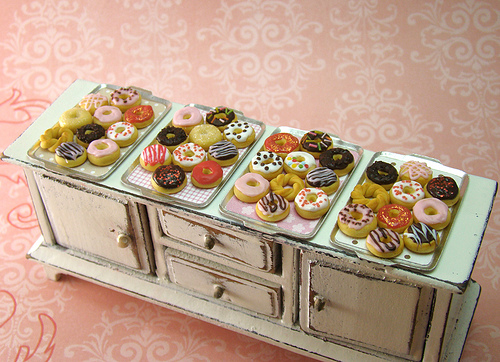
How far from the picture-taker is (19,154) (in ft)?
5.68

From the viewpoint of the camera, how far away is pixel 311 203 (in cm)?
152

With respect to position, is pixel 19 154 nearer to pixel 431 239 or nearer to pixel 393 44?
pixel 431 239

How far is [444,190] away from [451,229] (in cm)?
10

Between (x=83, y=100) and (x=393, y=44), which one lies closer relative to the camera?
(x=83, y=100)

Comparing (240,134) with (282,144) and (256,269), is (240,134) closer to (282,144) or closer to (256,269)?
(282,144)

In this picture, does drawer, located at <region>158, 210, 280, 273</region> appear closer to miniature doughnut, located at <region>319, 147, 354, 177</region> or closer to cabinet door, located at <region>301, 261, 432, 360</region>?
cabinet door, located at <region>301, 261, 432, 360</region>

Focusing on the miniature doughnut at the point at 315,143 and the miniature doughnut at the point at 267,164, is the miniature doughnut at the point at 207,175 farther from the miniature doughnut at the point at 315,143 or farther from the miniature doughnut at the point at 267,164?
the miniature doughnut at the point at 315,143

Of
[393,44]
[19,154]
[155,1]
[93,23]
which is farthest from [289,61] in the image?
[19,154]

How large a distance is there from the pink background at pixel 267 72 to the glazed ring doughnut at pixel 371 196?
71cm

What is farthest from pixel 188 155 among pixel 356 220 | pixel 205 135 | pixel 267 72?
pixel 267 72

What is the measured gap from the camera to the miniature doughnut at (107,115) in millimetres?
1783

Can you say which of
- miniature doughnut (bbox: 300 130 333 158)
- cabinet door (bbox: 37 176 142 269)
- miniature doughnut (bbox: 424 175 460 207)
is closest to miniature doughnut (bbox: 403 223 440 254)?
miniature doughnut (bbox: 424 175 460 207)

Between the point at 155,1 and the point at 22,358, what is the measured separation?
1.77m

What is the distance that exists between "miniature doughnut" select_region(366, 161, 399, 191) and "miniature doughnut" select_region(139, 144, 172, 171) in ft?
1.71
